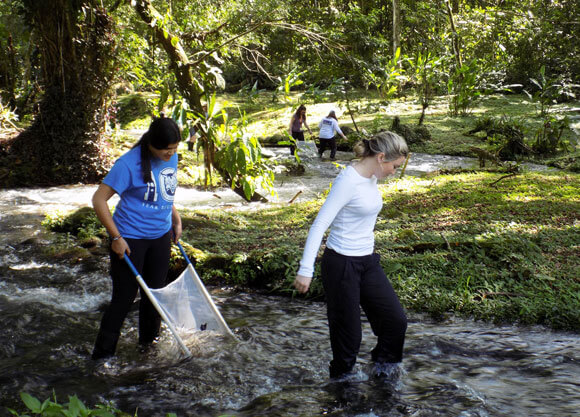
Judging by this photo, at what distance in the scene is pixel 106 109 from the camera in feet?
42.6

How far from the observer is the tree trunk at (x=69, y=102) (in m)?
11.5

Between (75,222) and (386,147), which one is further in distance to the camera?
(75,222)

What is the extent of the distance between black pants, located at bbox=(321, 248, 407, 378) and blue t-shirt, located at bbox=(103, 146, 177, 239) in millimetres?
1231

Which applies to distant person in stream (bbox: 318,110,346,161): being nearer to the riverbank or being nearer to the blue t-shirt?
the riverbank

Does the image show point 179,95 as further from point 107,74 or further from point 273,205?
point 107,74

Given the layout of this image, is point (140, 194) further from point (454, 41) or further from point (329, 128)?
point (454, 41)

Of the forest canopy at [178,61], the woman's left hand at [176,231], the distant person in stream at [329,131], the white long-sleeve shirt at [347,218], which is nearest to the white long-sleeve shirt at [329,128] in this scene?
the distant person in stream at [329,131]

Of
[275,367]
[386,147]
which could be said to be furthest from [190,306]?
[386,147]

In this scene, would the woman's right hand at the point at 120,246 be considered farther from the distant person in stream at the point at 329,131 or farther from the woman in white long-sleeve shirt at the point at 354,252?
the distant person in stream at the point at 329,131

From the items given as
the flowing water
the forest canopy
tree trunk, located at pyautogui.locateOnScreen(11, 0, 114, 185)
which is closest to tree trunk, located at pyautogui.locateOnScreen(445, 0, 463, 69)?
the forest canopy

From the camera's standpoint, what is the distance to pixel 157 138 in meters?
3.71

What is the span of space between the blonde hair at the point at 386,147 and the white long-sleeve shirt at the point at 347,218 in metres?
0.15

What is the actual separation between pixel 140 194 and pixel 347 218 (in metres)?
1.43

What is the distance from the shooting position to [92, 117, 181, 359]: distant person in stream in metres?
3.69
